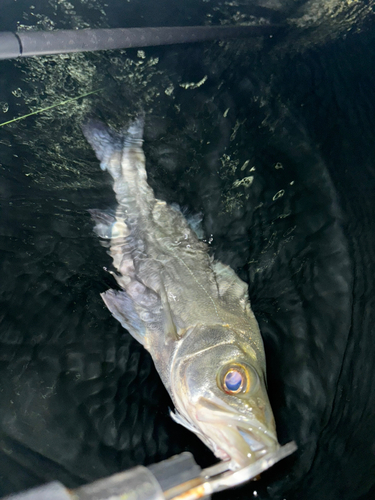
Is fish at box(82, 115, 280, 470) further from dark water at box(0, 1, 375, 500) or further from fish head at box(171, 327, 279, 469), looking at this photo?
dark water at box(0, 1, 375, 500)

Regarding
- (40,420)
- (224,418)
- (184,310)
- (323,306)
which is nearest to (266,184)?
(323,306)

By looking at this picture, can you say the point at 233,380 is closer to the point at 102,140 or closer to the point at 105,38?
the point at 102,140

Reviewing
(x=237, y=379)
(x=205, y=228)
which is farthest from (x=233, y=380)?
(x=205, y=228)

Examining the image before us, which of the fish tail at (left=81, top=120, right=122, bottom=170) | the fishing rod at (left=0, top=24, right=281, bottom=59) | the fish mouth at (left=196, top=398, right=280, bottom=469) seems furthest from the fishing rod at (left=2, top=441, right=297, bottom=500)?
the fishing rod at (left=0, top=24, right=281, bottom=59)

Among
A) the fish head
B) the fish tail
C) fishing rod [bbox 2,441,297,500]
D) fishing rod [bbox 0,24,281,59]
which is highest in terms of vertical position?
fishing rod [bbox 0,24,281,59]

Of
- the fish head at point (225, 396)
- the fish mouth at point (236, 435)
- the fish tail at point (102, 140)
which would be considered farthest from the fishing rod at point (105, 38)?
the fish mouth at point (236, 435)

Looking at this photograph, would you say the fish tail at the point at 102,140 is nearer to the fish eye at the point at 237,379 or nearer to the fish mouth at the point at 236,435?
the fish eye at the point at 237,379

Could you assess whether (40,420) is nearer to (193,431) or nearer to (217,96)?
(193,431)
